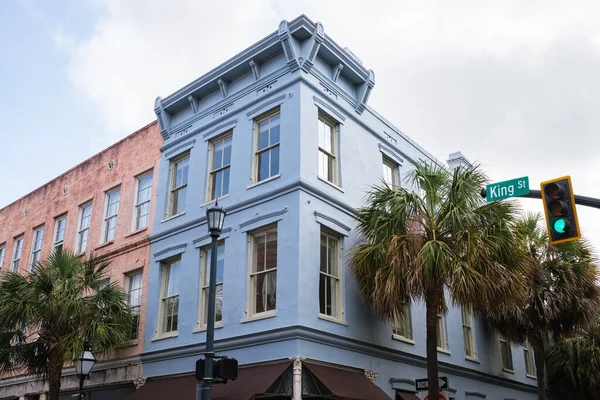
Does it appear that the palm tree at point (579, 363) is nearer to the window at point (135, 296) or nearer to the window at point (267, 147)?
the window at point (267, 147)

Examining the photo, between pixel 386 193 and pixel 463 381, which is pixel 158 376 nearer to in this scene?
pixel 386 193

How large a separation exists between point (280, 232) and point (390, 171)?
6100mm

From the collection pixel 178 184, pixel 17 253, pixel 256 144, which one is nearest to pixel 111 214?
pixel 178 184

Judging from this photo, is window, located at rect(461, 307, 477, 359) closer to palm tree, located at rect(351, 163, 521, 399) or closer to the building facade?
palm tree, located at rect(351, 163, 521, 399)

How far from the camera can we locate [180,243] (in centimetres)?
1780

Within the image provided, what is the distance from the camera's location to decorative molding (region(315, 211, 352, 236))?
15453 mm

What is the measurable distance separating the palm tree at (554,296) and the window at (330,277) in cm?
548

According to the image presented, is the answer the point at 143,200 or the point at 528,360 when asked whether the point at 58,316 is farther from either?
the point at 528,360

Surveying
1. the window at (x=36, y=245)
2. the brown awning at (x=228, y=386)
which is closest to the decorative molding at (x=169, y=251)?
the brown awning at (x=228, y=386)

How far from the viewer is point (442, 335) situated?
1952cm

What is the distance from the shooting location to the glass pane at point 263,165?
16.5 meters

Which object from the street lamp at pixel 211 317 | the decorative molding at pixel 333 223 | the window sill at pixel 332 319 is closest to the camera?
the street lamp at pixel 211 317

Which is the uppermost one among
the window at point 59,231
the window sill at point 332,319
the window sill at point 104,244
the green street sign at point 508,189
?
the window at point 59,231

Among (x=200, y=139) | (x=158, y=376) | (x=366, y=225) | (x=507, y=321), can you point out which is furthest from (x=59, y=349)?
(x=507, y=321)
